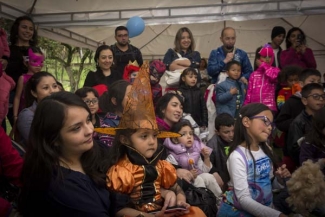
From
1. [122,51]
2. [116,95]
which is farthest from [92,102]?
[122,51]

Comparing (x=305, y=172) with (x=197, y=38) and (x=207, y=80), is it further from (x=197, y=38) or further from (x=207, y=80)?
(x=197, y=38)

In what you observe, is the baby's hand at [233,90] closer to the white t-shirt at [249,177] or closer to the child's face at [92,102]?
the child's face at [92,102]

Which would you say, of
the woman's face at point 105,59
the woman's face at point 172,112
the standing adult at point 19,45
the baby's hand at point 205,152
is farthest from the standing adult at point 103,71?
the baby's hand at point 205,152

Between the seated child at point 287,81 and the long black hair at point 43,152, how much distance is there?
378 centimetres

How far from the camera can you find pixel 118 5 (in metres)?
7.34

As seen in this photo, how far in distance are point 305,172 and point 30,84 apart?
8.07ft

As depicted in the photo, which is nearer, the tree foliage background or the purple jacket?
the purple jacket

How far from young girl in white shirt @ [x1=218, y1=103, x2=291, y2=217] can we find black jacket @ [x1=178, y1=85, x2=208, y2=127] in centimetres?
217

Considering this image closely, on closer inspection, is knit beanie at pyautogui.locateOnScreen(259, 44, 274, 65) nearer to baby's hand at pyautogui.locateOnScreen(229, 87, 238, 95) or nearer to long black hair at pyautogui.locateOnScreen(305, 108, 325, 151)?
baby's hand at pyautogui.locateOnScreen(229, 87, 238, 95)

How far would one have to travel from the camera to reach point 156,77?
527 centimetres

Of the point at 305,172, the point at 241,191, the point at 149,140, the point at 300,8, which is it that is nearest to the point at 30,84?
the point at 149,140

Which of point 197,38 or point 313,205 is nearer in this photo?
point 313,205

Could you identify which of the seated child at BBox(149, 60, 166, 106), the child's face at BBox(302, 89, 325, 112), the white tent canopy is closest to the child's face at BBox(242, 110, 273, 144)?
the child's face at BBox(302, 89, 325, 112)

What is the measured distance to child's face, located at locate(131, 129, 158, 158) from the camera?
7.79 ft
